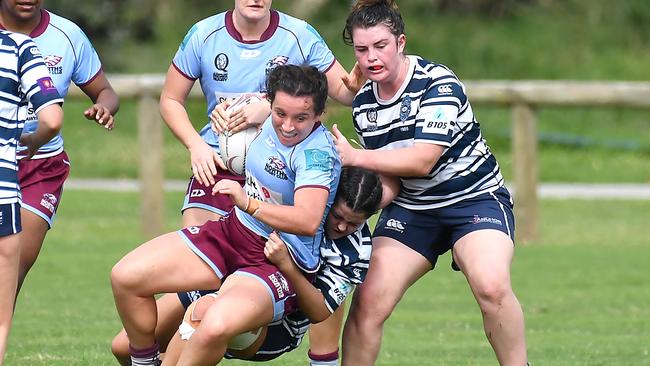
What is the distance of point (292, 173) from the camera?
5.41 metres

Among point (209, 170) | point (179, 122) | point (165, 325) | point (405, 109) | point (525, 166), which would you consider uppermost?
point (405, 109)

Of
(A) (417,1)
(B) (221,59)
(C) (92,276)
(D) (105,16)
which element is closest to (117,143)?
(D) (105,16)

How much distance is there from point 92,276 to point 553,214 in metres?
5.98

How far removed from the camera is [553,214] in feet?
47.4

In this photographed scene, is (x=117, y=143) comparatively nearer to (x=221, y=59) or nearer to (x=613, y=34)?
(x=613, y=34)

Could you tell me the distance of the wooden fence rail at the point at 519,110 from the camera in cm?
1200

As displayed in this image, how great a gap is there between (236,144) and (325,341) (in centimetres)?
106

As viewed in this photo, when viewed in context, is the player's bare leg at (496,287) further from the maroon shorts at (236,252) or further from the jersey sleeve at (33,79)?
the jersey sleeve at (33,79)

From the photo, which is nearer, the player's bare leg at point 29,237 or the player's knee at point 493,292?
the player's knee at point 493,292

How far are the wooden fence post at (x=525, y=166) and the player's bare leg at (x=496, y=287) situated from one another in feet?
21.1

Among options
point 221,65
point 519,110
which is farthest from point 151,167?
point 221,65

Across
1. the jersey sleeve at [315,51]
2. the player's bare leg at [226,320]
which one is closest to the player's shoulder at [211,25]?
the jersey sleeve at [315,51]

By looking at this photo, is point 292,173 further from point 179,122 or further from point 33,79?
point 33,79

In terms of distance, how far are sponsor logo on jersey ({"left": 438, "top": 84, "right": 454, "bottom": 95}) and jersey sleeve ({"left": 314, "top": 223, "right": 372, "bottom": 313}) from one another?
734 millimetres
